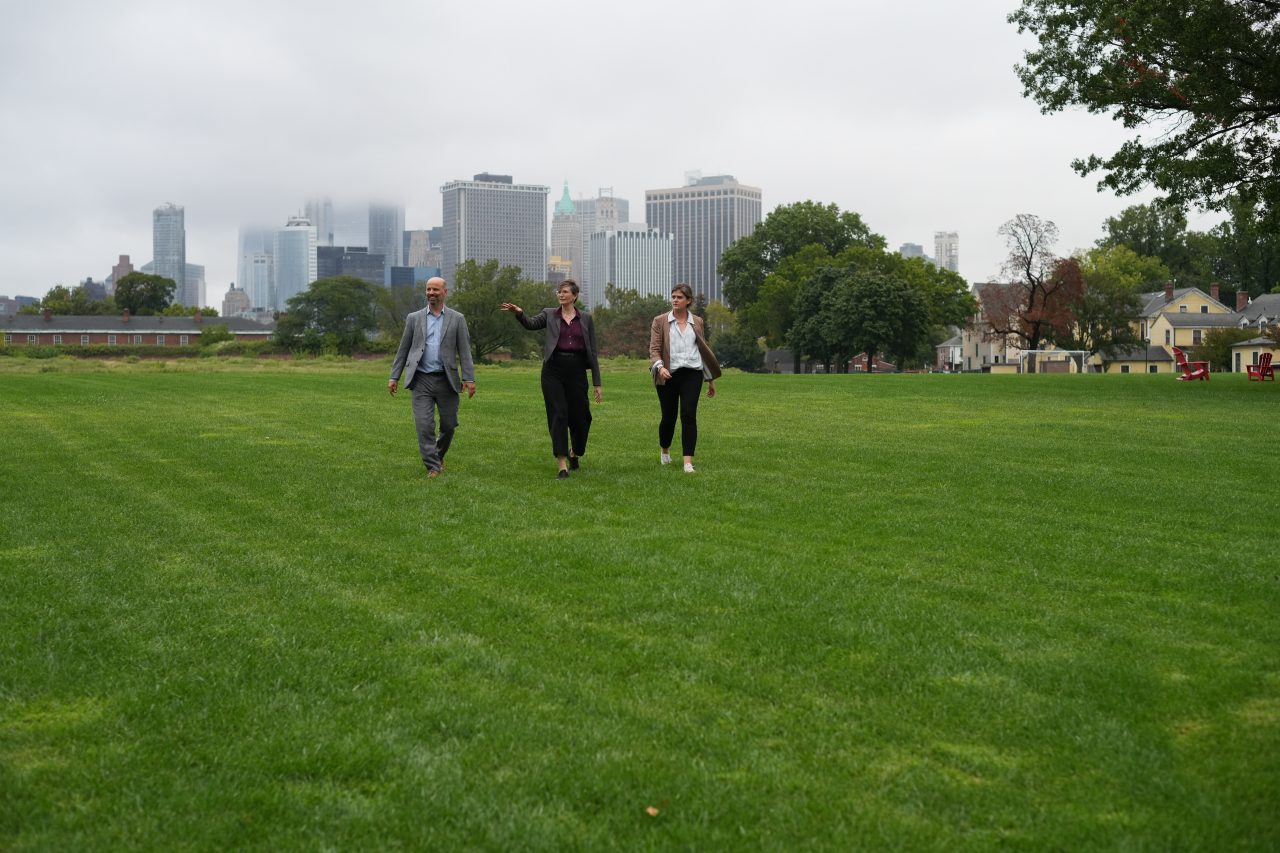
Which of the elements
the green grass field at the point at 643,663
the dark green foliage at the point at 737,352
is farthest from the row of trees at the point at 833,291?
the green grass field at the point at 643,663

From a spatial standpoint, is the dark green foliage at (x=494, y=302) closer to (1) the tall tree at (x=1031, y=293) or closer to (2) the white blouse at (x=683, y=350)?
(1) the tall tree at (x=1031, y=293)

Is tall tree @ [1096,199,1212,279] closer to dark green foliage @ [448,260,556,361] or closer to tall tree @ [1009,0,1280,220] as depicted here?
dark green foliage @ [448,260,556,361]

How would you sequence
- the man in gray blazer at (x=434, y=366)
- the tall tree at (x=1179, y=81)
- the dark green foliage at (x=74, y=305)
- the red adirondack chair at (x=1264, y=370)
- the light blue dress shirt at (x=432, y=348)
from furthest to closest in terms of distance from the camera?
the dark green foliage at (x=74, y=305) < the red adirondack chair at (x=1264, y=370) < the tall tree at (x=1179, y=81) < the light blue dress shirt at (x=432, y=348) < the man in gray blazer at (x=434, y=366)

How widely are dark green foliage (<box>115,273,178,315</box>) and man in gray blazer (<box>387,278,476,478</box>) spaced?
149 m

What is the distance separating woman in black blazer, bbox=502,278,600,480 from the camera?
12.0 meters

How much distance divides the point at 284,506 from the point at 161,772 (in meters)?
6.13

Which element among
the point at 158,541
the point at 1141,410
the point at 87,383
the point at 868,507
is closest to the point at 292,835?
the point at 158,541

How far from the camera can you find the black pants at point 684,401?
1226 cm

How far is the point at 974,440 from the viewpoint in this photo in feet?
51.2

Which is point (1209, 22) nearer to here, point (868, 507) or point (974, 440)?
point (974, 440)

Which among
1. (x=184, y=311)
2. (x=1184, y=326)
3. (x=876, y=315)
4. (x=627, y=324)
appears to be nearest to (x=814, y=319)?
(x=876, y=315)

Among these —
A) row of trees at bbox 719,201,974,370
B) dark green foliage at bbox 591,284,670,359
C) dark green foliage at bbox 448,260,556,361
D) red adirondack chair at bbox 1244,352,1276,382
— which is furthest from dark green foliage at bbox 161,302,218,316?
red adirondack chair at bbox 1244,352,1276,382

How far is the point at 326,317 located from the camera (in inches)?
3917

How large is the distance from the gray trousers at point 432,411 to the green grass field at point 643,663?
93 centimetres
